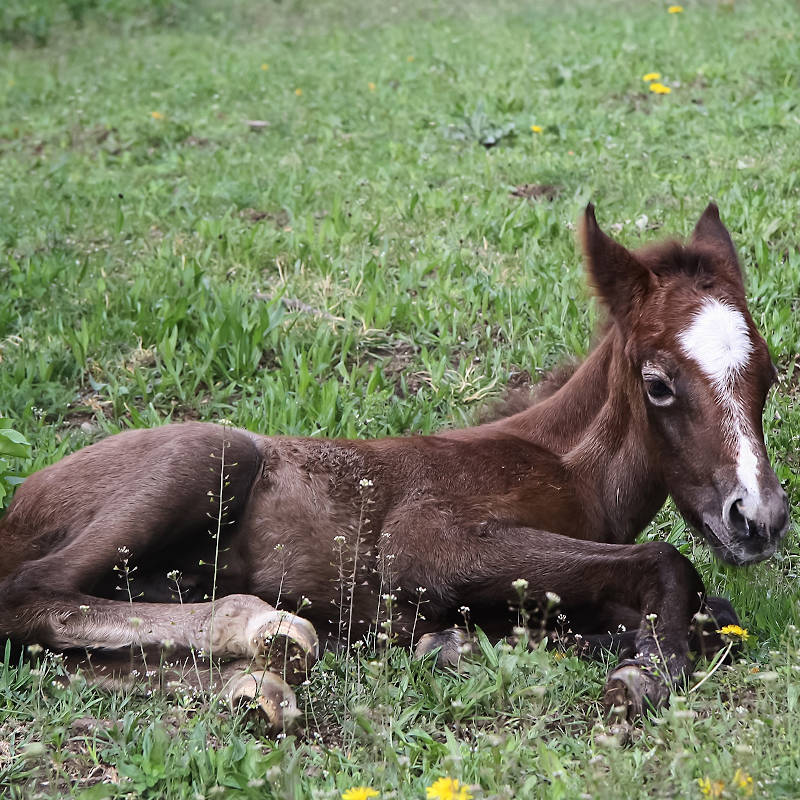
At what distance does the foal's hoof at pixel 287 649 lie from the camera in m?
3.53

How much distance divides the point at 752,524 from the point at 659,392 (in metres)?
0.65

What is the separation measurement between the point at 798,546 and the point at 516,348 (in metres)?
2.10

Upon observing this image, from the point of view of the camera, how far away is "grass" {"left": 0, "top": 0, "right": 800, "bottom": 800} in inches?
126

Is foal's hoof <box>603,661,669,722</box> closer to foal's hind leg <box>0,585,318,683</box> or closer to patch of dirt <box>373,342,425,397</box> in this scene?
foal's hind leg <box>0,585,318,683</box>

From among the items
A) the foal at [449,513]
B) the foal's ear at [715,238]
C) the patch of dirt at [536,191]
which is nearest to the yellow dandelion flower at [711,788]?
the foal at [449,513]

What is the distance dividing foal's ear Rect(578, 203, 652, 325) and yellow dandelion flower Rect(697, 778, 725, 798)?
6.60ft

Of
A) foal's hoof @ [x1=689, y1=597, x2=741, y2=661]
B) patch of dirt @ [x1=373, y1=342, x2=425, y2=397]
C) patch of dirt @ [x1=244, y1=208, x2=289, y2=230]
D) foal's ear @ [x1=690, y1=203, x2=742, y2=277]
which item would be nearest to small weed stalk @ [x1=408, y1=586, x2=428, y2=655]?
foal's hoof @ [x1=689, y1=597, x2=741, y2=661]

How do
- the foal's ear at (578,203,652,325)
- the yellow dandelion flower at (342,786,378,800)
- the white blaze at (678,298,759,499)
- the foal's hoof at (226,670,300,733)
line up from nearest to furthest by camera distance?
the yellow dandelion flower at (342,786,378,800) < the foal's hoof at (226,670,300,733) < the white blaze at (678,298,759,499) < the foal's ear at (578,203,652,325)

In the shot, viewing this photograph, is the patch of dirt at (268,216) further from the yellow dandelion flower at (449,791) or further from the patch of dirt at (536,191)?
the yellow dandelion flower at (449,791)

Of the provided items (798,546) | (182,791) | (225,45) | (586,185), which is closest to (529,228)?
(586,185)

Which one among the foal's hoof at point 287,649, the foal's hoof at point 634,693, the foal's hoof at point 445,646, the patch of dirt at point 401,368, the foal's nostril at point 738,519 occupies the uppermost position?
the foal's nostril at point 738,519

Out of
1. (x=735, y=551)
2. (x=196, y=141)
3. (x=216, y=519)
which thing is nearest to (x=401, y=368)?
(x=216, y=519)

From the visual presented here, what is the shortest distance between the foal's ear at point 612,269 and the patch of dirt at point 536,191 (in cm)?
411

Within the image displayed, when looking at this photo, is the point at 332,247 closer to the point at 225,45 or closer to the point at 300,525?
the point at 300,525
